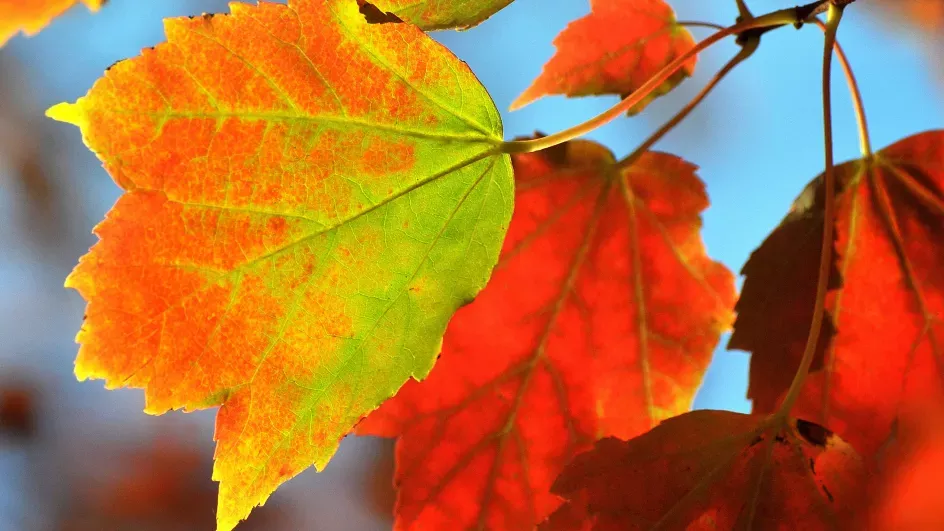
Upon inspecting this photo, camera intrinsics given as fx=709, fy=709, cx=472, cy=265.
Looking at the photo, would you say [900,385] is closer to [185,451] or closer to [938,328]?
[938,328]

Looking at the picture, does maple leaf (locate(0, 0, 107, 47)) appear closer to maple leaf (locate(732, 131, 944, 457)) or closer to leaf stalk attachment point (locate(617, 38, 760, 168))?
leaf stalk attachment point (locate(617, 38, 760, 168))

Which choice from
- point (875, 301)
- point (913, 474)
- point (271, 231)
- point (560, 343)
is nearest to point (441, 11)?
point (271, 231)

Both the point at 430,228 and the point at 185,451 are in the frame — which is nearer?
the point at 430,228

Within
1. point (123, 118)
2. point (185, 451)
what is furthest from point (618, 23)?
point (185, 451)

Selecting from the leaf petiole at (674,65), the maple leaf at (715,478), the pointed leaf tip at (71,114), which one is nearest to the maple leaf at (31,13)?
the pointed leaf tip at (71,114)

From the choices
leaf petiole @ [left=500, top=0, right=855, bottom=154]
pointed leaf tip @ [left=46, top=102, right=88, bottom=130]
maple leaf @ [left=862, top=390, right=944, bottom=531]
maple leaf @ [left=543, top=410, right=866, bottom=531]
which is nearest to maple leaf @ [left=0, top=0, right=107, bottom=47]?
pointed leaf tip @ [left=46, top=102, right=88, bottom=130]
